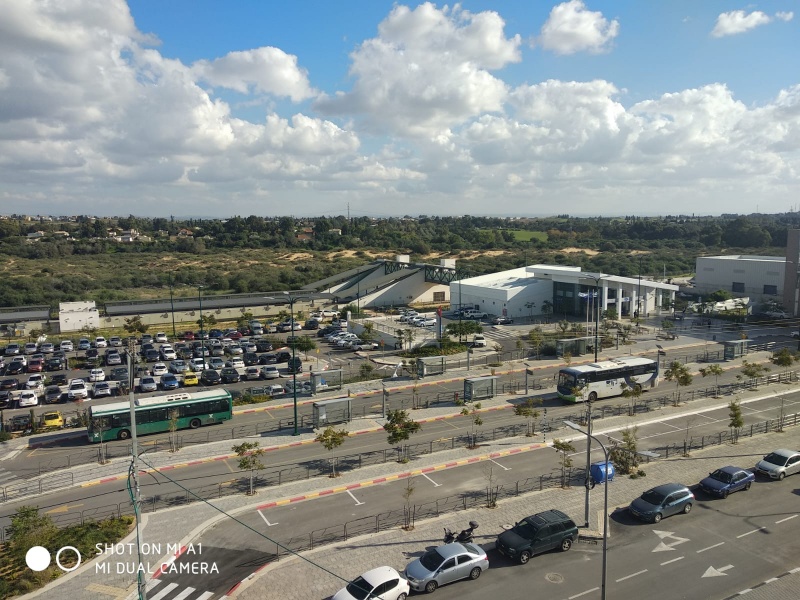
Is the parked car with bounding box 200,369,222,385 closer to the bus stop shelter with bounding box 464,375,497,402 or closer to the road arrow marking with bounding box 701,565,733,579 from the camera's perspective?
the bus stop shelter with bounding box 464,375,497,402

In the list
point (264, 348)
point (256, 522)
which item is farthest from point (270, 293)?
point (256, 522)

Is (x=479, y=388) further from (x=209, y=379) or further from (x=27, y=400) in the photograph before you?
(x=27, y=400)

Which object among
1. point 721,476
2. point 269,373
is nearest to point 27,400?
point 269,373

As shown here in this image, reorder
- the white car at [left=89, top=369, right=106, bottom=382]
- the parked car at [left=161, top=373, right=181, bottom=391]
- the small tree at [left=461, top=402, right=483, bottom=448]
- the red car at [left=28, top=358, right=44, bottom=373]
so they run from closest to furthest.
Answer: the small tree at [left=461, top=402, right=483, bottom=448]
the parked car at [left=161, top=373, right=181, bottom=391]
the white car at [left=89, top=369, right=106, bottom=382]
the red car at [left=28, top=358, right=44, bottom=373]

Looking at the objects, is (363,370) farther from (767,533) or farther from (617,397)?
(767,533)

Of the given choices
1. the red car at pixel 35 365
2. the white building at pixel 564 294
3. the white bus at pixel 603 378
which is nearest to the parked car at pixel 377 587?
the white bus at pixel 603 378

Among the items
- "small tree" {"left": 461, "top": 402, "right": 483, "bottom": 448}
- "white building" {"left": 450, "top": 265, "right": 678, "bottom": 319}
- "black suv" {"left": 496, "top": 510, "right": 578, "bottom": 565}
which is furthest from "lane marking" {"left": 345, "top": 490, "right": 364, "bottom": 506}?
"white building" {"left": 450, "top": 265, "right": 678, "bottom": 319}
